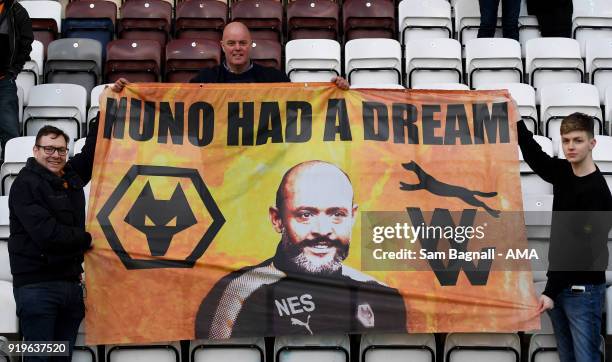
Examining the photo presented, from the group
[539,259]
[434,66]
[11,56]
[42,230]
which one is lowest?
[539,259]

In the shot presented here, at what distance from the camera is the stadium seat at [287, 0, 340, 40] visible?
10.9 meters

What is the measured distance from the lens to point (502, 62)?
9.97m

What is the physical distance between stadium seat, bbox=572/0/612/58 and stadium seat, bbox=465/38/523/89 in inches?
39.8

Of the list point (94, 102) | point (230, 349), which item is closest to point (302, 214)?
point (230, 349)

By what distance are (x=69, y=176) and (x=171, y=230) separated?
0.71 metres

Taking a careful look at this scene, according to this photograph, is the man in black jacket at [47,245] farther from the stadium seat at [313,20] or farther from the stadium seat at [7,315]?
the stadium seat at [313,20]

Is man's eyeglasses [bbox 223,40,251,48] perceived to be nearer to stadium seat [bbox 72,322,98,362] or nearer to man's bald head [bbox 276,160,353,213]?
man's bald head [bbox 276,160,353,213]

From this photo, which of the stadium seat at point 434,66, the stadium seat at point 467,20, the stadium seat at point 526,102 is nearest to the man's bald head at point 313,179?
the stadium seat at point 526,102

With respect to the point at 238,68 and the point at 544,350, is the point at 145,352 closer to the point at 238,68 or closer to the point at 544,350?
the point at 238,68

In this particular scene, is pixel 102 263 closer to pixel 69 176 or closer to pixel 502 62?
pixel 69 176

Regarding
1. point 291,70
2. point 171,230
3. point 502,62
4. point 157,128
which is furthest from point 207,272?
point 502,62

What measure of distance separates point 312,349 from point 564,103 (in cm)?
340

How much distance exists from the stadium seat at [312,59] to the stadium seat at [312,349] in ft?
10.8

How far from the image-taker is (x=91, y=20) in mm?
10984
